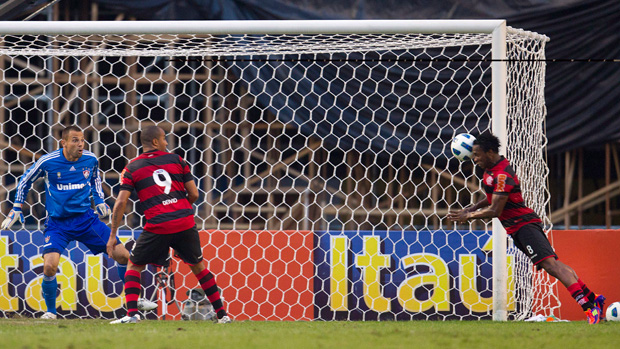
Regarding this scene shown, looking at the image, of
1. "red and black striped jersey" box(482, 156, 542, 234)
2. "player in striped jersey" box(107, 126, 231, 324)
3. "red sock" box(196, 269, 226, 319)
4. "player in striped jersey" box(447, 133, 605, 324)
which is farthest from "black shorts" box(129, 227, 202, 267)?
"red and black striped jersey" box(482, 156, 542, 234)

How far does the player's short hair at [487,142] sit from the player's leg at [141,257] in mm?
2488

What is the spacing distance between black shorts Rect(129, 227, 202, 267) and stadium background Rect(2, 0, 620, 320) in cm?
468

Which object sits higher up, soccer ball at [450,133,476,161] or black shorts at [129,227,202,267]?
soccer ball at [450,133,476,161]

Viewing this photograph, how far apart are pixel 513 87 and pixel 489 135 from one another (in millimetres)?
1591

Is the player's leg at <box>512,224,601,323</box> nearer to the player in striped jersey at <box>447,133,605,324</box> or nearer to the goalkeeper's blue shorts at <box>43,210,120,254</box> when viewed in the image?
the player in striped jersey at <box>447,133,605,324</box>

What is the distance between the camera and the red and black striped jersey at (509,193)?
6.11m

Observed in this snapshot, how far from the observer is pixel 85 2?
11312 mm

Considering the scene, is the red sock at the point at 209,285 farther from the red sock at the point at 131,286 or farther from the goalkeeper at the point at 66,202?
the goalkeeper at the point at 66,202

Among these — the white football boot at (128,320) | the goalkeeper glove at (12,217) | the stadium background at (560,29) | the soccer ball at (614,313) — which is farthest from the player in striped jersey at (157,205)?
the stadium background at (560,29)

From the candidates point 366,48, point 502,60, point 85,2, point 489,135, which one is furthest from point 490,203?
point 85,2

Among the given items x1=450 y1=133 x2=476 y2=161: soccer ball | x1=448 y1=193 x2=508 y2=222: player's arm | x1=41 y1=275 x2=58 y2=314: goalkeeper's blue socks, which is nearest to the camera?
x1=448 y1=193 x2=508 y2=222: player's arm

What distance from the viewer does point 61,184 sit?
6.80 m

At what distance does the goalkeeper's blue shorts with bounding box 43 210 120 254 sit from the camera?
6719 millimetres

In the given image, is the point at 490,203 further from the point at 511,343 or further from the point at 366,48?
→ the point at 366,48
